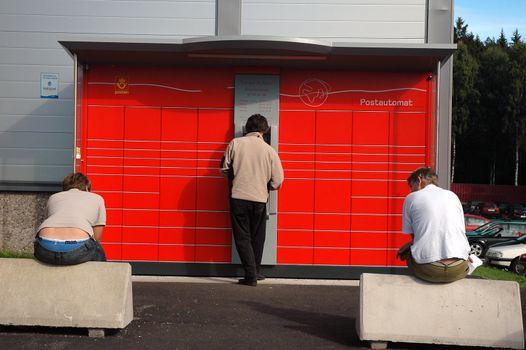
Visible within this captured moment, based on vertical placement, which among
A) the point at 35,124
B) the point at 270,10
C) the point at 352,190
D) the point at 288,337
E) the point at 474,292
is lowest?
the point at 288,337

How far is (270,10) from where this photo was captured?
10391 mm

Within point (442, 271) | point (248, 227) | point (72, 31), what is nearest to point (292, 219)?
point (248, 227)

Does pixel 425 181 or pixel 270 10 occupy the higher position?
pixel 270 10

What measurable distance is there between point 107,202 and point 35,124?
2.21 m

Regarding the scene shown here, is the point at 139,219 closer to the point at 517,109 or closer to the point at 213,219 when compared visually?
the point at 213,219

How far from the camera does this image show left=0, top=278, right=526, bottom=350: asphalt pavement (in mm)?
6008

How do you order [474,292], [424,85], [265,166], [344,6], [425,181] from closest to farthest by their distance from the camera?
1. [474,292]
2. [425,181]
3. [265,166]
4. [424,85]
5. [344,6]

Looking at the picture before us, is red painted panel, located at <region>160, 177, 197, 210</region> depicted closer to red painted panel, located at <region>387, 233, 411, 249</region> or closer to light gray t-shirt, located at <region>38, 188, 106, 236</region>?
red painted panel, located at <region>387, 233, 411, 249</region>

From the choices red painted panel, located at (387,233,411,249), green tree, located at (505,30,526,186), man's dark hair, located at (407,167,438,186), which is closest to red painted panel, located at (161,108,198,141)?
red painted panel, located at (387,233,411,249)

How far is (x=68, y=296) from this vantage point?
6.17 metres

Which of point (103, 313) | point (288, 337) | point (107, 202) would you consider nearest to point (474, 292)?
point (288, 337)

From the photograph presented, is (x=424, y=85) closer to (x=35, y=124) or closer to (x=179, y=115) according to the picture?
(x=179, y=115)

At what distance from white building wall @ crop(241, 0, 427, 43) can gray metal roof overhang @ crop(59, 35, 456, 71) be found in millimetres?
1347

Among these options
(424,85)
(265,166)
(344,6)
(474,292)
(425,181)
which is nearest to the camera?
(474,292)
